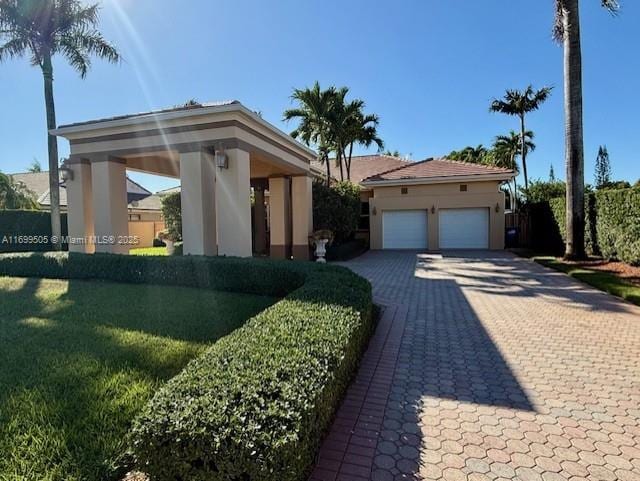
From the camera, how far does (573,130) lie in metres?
12.7

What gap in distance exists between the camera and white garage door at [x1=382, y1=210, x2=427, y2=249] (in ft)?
63.5

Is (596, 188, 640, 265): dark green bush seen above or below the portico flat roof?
below

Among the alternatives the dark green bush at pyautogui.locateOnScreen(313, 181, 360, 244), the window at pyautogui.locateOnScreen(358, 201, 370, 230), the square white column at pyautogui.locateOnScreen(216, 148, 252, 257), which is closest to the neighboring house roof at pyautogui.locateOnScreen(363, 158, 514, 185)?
the window at pyautogui.locateOnScreen(358, 201, 370, 230)

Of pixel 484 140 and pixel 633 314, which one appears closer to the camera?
pixel 633 314

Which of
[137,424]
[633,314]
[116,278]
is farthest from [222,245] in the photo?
[633,314]

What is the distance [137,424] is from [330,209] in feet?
47.4

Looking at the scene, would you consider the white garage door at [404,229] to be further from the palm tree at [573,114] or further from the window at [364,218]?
the palm tree at [573,114]

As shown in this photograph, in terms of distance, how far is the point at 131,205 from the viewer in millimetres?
25828

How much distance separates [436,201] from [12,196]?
22.8m

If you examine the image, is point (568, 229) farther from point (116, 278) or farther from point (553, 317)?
point (116, 278)

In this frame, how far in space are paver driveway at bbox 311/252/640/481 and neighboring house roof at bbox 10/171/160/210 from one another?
79.7ft

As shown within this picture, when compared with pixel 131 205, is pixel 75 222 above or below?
below

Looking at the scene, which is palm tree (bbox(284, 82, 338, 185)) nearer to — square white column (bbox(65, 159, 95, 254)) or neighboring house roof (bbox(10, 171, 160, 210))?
square white column (bbox(65, 159, 95, 254))

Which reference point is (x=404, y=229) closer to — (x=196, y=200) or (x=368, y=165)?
(x=368, y=165)
